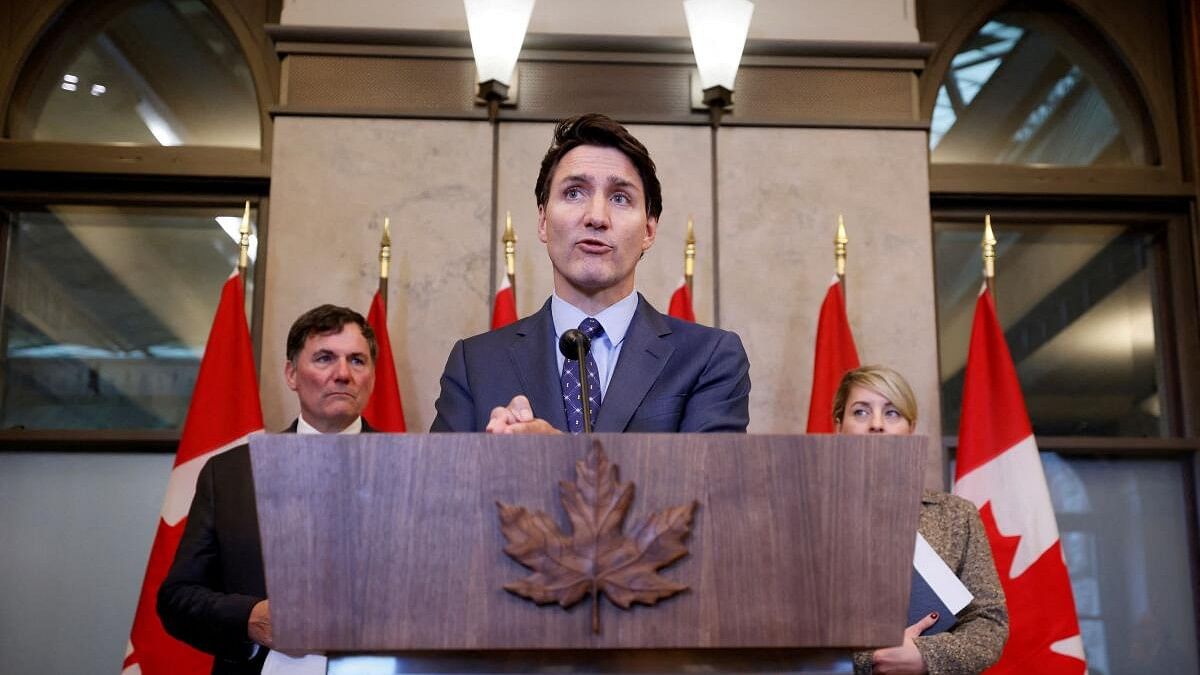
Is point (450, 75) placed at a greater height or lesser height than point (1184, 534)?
greater

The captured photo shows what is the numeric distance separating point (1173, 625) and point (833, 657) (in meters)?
3.67

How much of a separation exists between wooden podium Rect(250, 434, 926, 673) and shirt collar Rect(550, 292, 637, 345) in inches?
25.8

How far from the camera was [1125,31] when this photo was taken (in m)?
4.98

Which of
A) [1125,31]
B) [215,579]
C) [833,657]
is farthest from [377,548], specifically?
[1125,31]

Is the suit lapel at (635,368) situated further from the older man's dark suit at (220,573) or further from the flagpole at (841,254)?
the flagpole at (841,254)

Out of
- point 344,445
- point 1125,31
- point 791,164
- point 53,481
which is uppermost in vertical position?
point 1125,31

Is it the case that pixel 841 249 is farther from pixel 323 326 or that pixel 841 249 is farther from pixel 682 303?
pixel 323 326

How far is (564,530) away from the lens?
1.32 metres

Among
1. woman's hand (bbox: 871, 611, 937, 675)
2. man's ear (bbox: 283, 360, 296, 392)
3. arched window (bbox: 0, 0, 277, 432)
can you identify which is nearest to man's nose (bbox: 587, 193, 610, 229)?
woman's hand (bbox: 871, 611, 937, 675)

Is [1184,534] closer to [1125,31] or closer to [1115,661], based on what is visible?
[1115,661]

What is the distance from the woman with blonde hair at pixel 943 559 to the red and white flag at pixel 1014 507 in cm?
94

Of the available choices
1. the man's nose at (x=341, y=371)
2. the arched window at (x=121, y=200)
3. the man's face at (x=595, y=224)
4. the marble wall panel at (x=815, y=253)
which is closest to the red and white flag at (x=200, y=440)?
the arched window at (x=121, y=200)

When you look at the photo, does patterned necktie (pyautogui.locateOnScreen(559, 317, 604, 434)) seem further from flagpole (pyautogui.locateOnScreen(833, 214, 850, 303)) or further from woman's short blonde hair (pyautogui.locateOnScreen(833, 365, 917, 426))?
flagpole (pyautogui.locateOnScreen(833, 214, 850, 303))

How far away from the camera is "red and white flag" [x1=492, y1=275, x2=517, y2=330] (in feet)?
13.2
